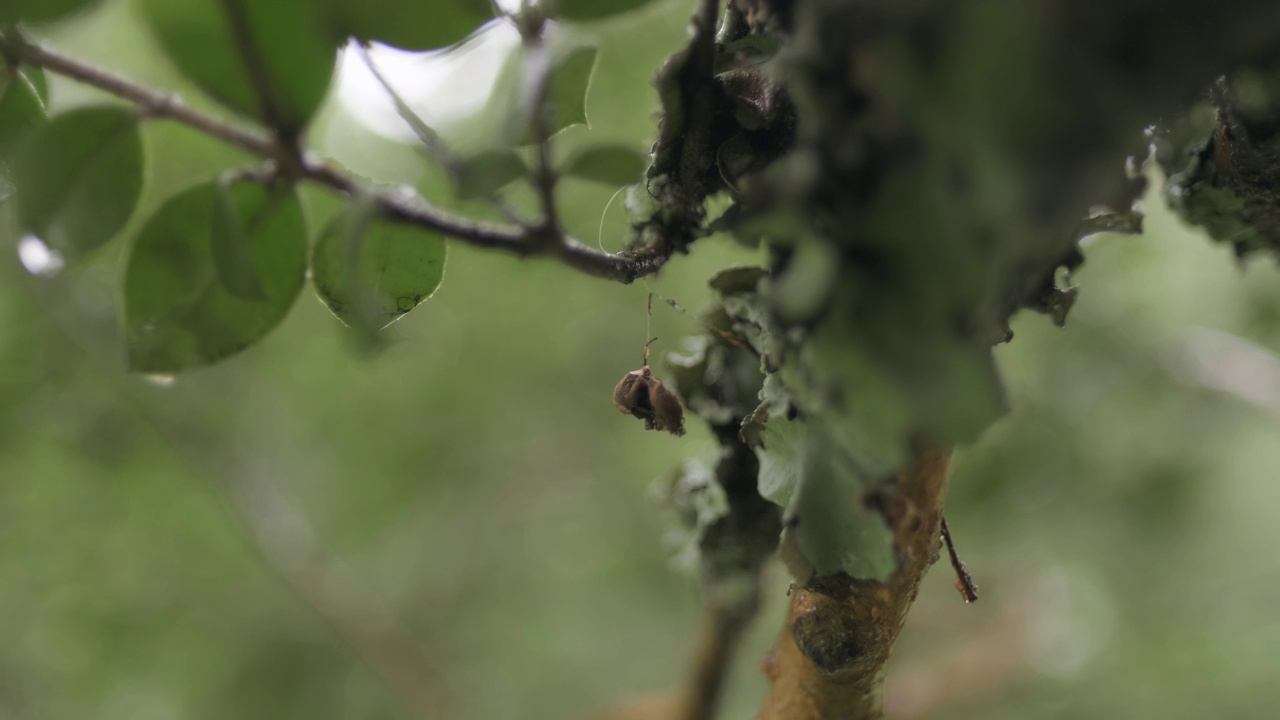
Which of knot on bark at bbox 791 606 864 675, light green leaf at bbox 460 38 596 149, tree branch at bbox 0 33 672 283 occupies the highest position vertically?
light green leaf at bbox 460 38 596 149

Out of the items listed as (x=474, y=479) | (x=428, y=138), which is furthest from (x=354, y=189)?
(x=474, y=479)

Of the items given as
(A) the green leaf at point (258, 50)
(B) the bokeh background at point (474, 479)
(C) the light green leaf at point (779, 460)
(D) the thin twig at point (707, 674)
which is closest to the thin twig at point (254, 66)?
(A) the green leaf at point (258, 50)

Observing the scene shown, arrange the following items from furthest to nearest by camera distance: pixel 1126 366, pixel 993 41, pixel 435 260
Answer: pixel 1126 366, pixel 435 260, pixel 993 41

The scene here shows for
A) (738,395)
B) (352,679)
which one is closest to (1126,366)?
(738,395)

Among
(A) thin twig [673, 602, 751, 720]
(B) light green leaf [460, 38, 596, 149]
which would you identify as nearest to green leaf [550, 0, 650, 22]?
(B) light green leaf [460, 38, 596, 149]

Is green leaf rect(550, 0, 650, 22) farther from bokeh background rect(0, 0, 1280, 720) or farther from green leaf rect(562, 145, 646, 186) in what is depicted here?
bokeh background rect(0, 0, 1280, 720)

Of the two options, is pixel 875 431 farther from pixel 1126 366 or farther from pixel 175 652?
pixel 175 652

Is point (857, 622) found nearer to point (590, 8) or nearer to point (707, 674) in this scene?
point (590, 8)
